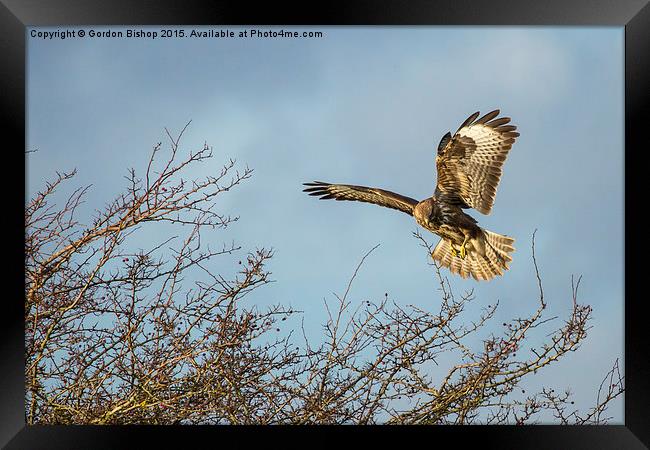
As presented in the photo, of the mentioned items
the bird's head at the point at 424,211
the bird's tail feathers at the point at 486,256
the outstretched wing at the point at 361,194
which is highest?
the outstretched wing at the point at 361,194

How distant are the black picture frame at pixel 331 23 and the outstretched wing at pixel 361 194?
64.0 inches

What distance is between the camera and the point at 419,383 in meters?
3.33

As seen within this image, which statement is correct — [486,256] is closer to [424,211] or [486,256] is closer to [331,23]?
[424,211]

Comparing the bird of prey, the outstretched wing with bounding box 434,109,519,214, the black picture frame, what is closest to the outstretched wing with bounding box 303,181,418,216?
the bird of prey

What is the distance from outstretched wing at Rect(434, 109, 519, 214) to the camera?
411cm

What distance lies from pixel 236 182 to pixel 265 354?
949 mm

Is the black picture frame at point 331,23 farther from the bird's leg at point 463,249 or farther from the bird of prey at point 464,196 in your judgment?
the bird's leg at point 463,249

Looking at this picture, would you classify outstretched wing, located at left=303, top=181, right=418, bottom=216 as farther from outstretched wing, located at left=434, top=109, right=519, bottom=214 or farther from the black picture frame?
the black picture frame

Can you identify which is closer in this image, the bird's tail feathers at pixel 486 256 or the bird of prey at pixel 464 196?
the bird of prey at pixel 464 196

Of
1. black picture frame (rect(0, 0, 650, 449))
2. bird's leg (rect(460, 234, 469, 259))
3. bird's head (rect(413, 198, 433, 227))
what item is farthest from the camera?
bird's leg (rect(460, 234, 469, 259))

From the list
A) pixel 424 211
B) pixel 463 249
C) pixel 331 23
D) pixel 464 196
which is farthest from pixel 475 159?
pixel 331 23

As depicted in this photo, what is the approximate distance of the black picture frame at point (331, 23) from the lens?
321cm

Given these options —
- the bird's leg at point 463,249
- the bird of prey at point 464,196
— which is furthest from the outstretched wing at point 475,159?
the bird's leg at point 463,249
